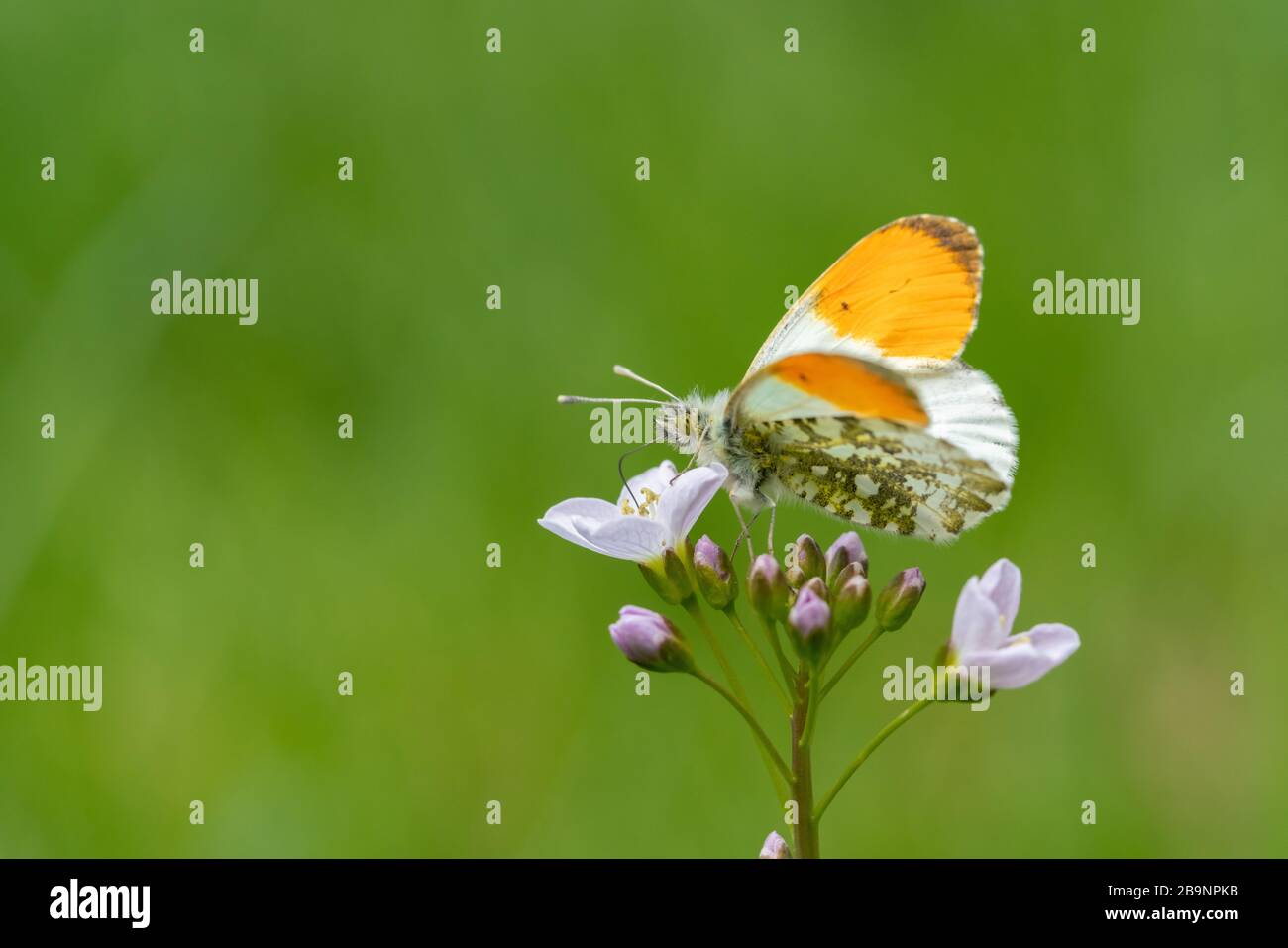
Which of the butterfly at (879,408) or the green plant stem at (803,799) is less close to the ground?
the butterfly at (879,408)

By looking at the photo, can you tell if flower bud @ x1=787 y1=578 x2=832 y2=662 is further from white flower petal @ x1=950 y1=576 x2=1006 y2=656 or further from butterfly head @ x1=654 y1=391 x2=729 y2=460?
butterfly head @ x1=654 y1=391 x2=729 y2=460

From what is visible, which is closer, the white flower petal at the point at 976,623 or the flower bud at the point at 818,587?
the white flower petal at the point at 976,623

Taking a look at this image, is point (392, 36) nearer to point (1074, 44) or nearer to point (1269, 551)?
A: point (1074, 44)

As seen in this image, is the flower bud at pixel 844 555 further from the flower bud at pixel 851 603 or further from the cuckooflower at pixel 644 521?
the cuckooflower at pixel 644 521

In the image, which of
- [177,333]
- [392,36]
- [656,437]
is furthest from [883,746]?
[392,36]

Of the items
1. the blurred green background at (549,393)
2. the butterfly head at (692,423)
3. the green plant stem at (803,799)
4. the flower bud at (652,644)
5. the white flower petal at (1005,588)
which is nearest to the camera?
the green plant stem at (803,799)

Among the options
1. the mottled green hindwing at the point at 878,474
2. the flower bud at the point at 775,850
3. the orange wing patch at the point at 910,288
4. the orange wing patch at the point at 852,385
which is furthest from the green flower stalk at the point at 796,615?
the orange wing patch at the point at 910,288

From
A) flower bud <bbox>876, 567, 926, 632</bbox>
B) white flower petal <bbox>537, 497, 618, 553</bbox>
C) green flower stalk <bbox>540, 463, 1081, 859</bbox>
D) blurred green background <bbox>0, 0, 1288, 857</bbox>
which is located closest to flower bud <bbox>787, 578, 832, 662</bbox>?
green flower stalk <bbox>540, 463, 1081, 859</bbox>

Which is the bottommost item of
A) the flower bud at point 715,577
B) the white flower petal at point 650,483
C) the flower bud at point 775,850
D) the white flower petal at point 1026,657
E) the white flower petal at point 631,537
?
the flower bud at point 775,850
